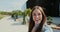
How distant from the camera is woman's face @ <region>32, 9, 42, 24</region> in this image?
1.75 metres

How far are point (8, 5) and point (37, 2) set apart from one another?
3.94 meters

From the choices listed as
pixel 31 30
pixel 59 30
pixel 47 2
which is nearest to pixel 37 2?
pixel 47 2

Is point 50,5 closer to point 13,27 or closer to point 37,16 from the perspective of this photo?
point 13,27

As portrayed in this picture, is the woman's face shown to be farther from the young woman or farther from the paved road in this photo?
the paved road

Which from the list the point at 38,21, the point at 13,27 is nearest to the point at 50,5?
the point at 13,27

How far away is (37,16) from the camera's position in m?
1.75

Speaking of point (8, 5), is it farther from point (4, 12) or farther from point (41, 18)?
point (41, 18)

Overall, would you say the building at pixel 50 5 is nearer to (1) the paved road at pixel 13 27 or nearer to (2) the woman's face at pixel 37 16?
(1) the paved road at pixel 13 27

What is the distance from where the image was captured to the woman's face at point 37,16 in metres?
1.75

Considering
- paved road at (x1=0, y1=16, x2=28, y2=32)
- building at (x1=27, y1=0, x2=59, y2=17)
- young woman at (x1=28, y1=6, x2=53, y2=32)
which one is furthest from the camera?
building at (x1=27, y1=0, x2=59, y2=17)

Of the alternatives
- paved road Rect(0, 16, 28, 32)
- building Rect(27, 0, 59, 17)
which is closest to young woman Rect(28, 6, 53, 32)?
paved road Rect(0, 16, 28, 32)

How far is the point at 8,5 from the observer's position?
18.1 metres

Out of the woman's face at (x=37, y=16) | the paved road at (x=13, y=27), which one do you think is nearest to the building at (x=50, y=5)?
the paved road at (x=13, y=27)

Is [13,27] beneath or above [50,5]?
beneath
